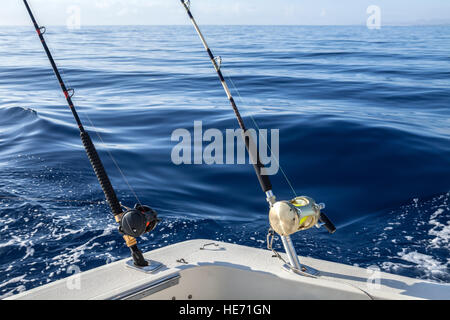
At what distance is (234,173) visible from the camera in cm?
537

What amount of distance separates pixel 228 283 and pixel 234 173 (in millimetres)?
3017

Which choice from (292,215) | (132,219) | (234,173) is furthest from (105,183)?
(234,173)

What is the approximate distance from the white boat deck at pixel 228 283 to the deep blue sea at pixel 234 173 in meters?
1.05

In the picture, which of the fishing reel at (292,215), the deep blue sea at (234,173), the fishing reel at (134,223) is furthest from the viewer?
the deep blue sea at (234,173)

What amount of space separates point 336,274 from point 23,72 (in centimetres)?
1584

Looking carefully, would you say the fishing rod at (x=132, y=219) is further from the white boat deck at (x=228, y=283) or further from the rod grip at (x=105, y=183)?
the white boat deck at (x=228, y=283)

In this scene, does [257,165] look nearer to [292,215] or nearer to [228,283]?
[292,215]

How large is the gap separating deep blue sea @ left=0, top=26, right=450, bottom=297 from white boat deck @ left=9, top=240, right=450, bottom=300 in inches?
41.3

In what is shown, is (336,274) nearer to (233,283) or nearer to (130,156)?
(233,283)

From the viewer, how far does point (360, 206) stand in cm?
446

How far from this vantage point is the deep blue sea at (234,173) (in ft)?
11.8

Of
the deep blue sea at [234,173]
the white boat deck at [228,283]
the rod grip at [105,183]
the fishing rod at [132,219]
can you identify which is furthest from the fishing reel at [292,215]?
the deep blue sea at [234,173]

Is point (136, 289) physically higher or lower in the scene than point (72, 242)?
higher
